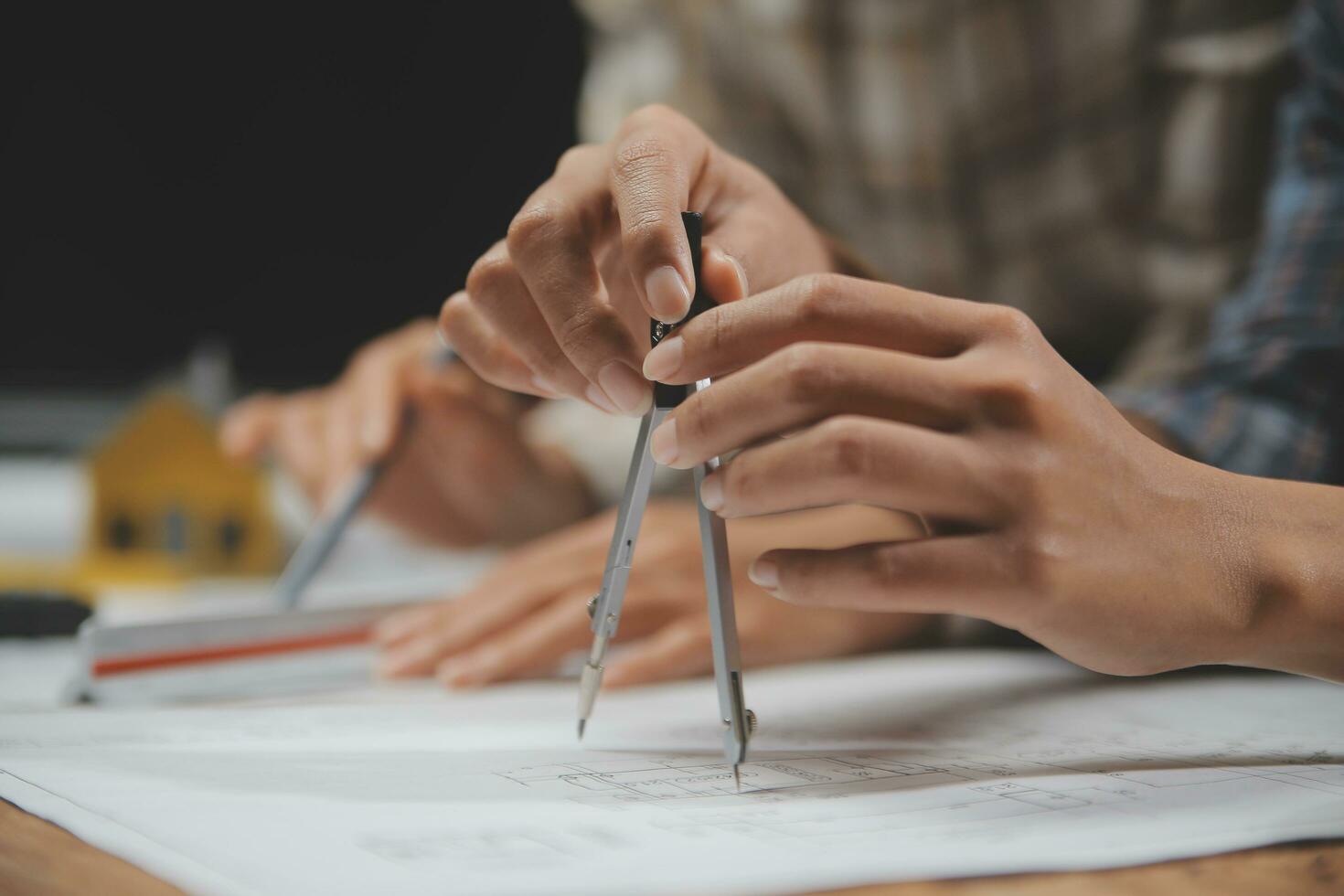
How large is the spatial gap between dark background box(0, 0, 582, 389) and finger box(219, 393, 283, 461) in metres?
0.36

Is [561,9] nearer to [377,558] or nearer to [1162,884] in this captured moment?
[377,558]

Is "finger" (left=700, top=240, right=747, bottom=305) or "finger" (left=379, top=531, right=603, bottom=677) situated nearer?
"finger" (left=700, top=240, right=747, bottom=305)

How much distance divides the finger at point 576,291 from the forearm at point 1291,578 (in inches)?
7.7

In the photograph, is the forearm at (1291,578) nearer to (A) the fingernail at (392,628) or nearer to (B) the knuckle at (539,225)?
(B) the knuckle at (539,225)

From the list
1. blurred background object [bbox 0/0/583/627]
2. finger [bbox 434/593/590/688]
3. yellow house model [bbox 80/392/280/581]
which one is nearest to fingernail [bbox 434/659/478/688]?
finger [bbox 434/593/590/688]

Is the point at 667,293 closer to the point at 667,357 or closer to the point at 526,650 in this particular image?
the point at 667,357

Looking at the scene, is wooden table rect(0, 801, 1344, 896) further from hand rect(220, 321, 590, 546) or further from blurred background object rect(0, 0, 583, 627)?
blurred background object rect(0, 0, 583, 627)

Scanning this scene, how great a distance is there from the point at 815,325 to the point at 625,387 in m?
0.07

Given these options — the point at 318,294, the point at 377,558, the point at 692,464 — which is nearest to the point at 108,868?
the point at 692,464

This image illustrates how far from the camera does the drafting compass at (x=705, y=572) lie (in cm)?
31

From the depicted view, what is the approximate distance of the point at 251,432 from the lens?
881 millimetres

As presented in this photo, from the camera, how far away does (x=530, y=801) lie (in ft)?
0.99

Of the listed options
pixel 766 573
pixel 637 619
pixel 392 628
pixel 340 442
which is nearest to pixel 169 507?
pixel 340 442

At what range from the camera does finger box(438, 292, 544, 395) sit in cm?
42
